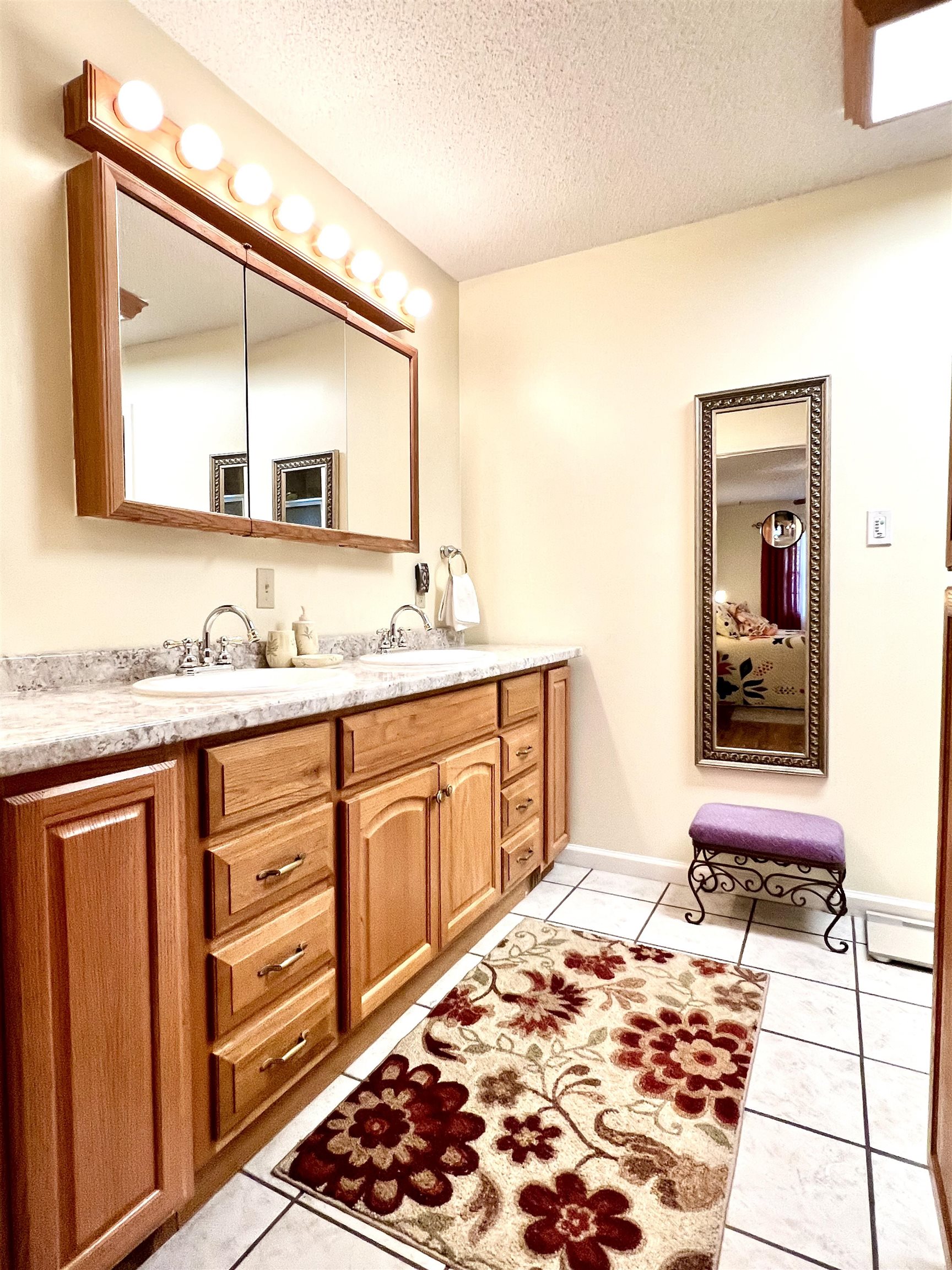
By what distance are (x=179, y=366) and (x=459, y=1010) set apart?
5.70 feet

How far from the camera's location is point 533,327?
2.69 meters

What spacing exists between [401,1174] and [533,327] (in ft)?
8.91

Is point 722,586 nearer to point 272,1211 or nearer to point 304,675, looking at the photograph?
point 304,675

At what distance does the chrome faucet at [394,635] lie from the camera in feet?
7.70

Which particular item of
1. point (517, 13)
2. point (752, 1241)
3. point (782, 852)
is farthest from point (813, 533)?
point (752, 1241)

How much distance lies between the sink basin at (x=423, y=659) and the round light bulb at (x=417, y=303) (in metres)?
1.23

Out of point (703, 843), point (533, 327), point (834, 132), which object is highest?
point (834, 132)

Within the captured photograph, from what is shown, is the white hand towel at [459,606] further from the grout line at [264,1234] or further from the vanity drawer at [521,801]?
the grout line at [264,1234]

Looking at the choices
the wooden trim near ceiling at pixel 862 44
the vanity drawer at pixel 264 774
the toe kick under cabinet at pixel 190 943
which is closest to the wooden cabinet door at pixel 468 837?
the toe kick under cabinet at pixel 190 943

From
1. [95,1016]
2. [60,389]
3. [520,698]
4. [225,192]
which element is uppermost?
[225,192]

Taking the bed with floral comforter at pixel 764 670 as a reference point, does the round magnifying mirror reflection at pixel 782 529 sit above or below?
above

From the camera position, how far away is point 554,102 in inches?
71.2

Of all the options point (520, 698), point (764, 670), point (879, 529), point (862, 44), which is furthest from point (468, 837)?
point (862, 44)

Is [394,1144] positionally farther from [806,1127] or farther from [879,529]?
[879,529]
